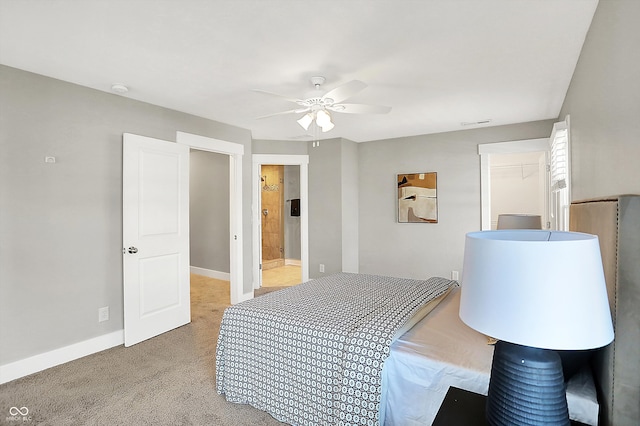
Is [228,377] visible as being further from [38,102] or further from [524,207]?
[524,207]

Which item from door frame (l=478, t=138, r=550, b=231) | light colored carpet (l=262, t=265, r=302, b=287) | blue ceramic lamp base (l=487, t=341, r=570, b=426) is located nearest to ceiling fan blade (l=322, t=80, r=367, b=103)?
blue ceramic lamp base (l=487, t=341, r=570, b=426)

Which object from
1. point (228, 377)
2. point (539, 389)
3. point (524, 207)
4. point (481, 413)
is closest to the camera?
point (539, 389)

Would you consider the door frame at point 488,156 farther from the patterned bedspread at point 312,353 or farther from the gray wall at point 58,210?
the gray wall at point 58,210

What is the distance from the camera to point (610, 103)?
153 centimetres

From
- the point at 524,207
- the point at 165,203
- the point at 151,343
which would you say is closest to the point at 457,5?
the point at 165,203

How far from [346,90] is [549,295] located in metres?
1.90

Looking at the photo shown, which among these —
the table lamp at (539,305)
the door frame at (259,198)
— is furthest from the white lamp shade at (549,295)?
the door frame at (259,198)

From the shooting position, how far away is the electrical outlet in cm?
307

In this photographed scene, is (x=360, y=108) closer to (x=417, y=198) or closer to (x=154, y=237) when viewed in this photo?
(x=154, y=237)

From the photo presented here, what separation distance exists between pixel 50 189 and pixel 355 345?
2713 mm

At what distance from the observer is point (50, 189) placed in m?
2.74

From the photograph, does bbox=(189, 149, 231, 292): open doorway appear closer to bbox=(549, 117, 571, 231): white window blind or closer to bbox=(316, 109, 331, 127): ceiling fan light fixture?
bbox=(316, 109, 331, 127): ceiling fan light fixture

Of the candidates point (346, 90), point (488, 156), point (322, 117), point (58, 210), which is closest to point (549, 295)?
point (346, 90)

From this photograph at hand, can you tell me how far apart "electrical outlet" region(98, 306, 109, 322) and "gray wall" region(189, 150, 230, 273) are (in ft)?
8.81
